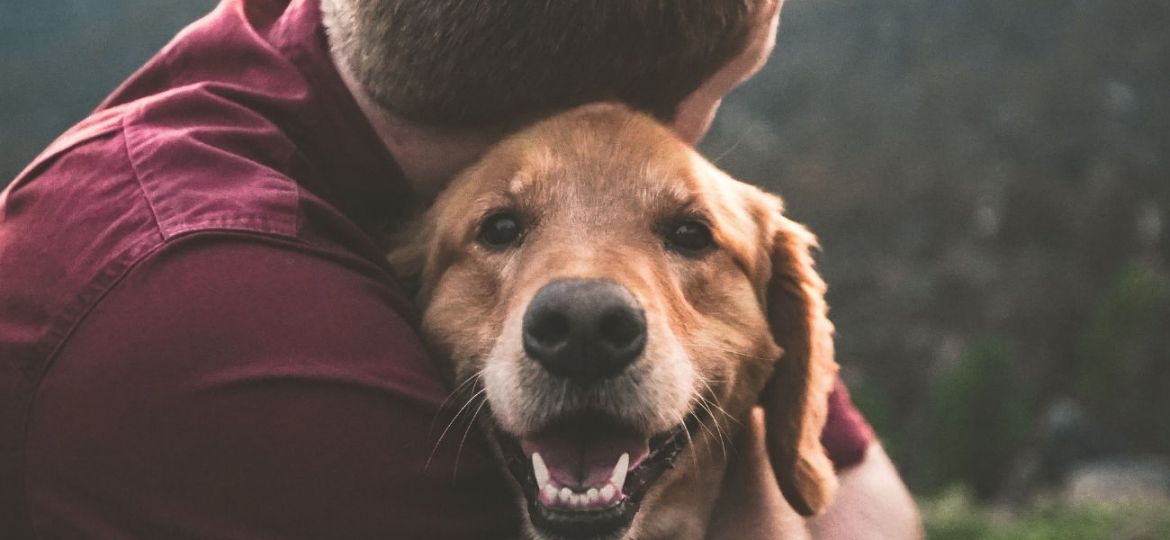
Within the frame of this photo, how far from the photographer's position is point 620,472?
7.58ft

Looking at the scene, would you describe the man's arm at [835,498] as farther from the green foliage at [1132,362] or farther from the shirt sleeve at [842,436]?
the green foliage at [1132,362]

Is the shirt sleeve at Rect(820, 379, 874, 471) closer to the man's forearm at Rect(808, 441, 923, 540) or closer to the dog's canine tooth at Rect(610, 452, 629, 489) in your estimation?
the man's forearm at Rect(808, 441, 923, 540)

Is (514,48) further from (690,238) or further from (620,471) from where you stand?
(620,471)

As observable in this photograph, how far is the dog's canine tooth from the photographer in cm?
229

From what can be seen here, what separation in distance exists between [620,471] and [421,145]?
0.93m

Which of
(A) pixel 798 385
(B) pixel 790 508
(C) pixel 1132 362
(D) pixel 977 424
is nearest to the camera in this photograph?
(A) pixel 798 385

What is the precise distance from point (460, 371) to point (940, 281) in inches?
365

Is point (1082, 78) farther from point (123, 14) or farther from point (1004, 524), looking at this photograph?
point (123, 14)

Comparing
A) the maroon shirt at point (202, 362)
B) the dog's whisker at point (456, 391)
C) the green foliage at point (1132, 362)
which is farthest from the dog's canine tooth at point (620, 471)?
the green foliage at point (1132, 362)

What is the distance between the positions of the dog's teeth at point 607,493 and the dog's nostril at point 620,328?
0.29 meters

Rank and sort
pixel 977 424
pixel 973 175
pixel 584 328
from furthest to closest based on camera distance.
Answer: pixel 973 175 < pixel 977 424 < pixel 584 328

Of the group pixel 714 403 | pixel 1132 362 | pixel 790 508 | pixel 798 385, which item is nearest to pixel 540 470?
pixel 714 403

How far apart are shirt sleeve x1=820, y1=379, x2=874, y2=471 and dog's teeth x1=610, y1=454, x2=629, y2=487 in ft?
3.80

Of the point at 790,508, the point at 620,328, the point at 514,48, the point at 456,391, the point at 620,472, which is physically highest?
the point at 514,48
